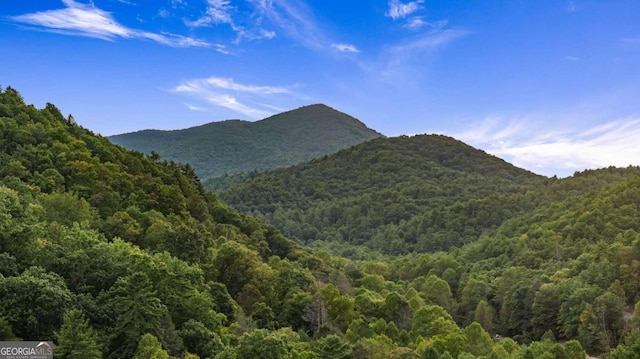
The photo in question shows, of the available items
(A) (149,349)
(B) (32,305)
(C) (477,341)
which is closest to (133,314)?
(A) (149,349)

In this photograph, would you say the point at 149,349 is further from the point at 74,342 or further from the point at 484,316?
the point at 484,316

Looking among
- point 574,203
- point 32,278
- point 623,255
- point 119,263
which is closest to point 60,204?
point 119,263

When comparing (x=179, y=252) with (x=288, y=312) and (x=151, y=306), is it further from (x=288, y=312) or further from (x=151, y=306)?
(x=151, y=306)

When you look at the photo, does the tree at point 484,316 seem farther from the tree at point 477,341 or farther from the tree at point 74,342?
the tree at point 74,342

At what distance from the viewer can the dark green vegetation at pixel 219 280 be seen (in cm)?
2481

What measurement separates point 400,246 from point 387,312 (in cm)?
10171

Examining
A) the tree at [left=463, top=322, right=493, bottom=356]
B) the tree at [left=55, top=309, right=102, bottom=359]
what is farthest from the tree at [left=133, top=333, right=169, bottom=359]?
the tree at [left=463, top=322, right=493, bottom=356]

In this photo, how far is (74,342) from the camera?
20.9 m

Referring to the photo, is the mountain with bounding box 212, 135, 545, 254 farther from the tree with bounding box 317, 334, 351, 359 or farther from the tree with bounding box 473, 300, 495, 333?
the tree with bounding box 317, 334, 351, 359

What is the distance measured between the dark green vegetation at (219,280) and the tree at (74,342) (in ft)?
0.23

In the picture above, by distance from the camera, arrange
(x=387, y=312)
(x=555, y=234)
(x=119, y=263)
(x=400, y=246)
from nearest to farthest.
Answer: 1. (x=119, y=263)
2. (x=387, y=312)
3. (x=555, y=234)
4. (x=400, y=246)

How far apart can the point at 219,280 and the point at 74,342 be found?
23.0 meters

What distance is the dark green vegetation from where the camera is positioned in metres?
24.8

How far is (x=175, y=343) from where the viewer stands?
2669 centimetres
